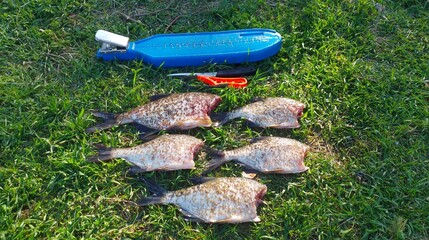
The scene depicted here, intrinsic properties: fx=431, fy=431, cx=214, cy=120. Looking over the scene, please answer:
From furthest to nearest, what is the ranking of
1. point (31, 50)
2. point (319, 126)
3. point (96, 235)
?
point (31, 50) < point (319, 126) < point (96, 235)

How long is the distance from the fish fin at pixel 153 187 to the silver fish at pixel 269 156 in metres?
0.42

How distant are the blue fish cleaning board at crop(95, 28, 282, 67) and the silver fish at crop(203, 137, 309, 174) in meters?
1.03

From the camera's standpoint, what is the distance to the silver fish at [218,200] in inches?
138

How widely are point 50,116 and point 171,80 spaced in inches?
48.8

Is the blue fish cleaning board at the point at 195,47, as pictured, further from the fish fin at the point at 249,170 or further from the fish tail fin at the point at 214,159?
the fish fin at the point at 249,170

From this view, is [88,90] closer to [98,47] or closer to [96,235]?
[98,47]

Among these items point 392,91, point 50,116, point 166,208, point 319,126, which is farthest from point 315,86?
point 50,116

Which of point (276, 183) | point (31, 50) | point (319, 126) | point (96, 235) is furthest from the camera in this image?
point (31, 50)

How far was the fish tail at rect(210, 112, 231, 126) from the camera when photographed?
4121 millimetres

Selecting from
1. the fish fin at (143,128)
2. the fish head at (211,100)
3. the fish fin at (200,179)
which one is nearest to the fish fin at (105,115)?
the fish fin at (143,128)

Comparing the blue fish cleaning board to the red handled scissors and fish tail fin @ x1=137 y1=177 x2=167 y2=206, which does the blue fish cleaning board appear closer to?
the red handled scissors

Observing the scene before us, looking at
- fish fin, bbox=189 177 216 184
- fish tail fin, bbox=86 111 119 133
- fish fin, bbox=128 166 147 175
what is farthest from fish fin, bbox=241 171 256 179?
fish tail fin, bbox=86 111 119 133

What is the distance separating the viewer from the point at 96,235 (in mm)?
3549

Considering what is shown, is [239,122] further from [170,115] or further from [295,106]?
[170,115]
